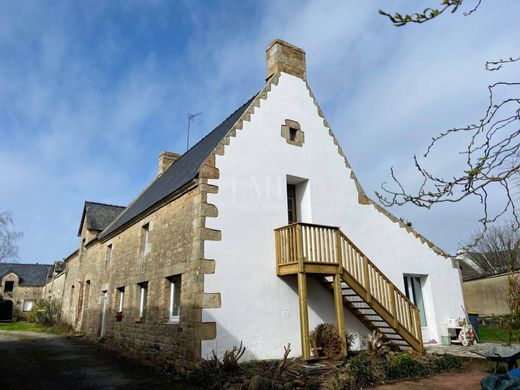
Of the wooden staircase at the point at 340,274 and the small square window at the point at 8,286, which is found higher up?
the small square window at the point at 8,286

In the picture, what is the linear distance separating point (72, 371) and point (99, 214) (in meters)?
14.5

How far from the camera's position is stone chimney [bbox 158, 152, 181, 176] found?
1800cm

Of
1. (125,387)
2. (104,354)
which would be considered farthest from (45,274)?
(125,387)

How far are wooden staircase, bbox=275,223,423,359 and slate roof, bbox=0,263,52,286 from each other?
4149cm

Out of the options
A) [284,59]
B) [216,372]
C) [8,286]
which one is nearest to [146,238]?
[216,372]

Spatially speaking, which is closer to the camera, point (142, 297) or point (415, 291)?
point (142, 297)

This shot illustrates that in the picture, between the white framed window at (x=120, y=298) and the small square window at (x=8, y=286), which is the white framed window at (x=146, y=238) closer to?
the white framed window at (x=120, y=298)

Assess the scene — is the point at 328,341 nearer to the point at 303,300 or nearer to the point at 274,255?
the point at 303,300

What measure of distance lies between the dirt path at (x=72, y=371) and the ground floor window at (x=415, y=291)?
7982 mm

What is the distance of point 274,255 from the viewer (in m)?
9.15

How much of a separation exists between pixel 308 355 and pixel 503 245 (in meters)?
30.2

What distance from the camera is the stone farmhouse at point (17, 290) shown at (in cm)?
3841

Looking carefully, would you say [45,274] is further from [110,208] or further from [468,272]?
[468,272]

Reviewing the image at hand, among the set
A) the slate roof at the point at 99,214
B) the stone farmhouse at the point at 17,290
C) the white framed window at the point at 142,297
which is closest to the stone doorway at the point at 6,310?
the stone farmhouse at the point at 17,290
